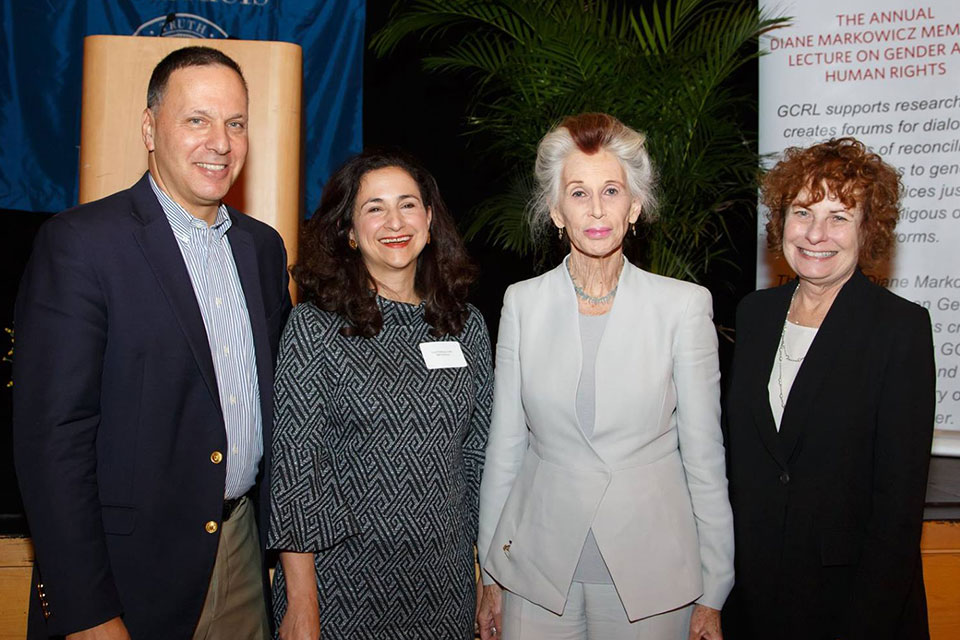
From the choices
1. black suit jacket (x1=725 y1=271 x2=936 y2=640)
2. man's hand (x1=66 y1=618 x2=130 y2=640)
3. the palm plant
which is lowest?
man's hand (x1=66 y1=618 x2=130 y2=640)

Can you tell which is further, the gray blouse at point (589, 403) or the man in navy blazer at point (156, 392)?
the gray blouse at point (589, 403)

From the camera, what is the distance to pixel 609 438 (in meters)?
1.89

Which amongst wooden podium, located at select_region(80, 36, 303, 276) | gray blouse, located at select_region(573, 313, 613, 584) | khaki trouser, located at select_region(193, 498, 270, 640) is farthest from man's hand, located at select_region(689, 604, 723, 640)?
wooden podium, located at select_region(80, 36, 303, 276)

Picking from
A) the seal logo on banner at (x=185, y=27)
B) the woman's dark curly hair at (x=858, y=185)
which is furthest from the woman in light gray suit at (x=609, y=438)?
the seal logo on banner at (x=185, y=27)

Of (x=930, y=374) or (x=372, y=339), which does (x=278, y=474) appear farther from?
(x=930, y=374)

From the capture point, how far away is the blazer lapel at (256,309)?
1956mm

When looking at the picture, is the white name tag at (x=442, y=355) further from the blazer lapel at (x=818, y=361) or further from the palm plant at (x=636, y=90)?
the palm plant at (x=636, y=90)

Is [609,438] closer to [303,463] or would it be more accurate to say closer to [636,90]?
[303,463]

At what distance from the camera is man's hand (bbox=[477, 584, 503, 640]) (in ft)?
6.89

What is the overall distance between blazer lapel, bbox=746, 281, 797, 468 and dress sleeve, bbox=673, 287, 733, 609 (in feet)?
0.41

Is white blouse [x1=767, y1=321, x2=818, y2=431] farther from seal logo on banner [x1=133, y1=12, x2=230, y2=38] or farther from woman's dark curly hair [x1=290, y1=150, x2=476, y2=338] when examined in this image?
seal logo on banner [x1=133, y1=12, x2=230, y2=38]

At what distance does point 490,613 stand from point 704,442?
76 centimetres

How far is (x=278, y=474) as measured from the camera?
191cm

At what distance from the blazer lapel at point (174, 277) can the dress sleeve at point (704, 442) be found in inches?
44.6
